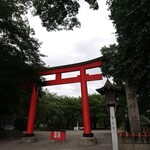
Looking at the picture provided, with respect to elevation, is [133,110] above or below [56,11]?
below

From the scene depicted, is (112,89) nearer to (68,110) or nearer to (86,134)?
(86,134)

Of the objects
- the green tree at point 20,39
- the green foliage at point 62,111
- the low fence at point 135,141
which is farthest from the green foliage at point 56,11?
the green foliage at point 62,111

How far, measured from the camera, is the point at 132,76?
7.91 m

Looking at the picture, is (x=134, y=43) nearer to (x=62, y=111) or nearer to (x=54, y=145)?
(x=54, y=145)

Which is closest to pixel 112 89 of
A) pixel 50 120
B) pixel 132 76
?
pixel 132 76

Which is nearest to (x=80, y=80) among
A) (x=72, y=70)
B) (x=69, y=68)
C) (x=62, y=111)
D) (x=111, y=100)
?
(x=72, y=70)

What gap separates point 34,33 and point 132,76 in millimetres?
8622

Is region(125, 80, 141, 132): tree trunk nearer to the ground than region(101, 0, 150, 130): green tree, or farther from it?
nearer to the ground

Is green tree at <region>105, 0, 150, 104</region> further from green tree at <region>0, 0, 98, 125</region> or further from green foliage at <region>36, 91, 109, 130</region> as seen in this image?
green foliage at <region>36, 91, 109, 130</region>

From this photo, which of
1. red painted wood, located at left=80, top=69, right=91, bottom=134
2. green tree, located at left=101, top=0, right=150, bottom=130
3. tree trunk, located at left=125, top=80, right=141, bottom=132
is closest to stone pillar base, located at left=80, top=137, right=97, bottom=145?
red painted wood, located at left=80, top=69, right=91, bottom=134

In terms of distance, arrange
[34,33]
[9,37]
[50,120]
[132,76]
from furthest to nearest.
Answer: [50,120] → [34,33] → [9,37] → [132,76]

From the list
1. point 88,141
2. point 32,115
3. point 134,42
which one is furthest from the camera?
point 32,115

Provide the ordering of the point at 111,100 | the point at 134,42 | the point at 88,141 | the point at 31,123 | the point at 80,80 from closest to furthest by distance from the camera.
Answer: the point at 111,100 < the point at 134,42 < the point at 88,141 < the point at 80,80 < the point at 31,123

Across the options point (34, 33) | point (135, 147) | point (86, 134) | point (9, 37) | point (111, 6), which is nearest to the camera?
point (135, 147)
